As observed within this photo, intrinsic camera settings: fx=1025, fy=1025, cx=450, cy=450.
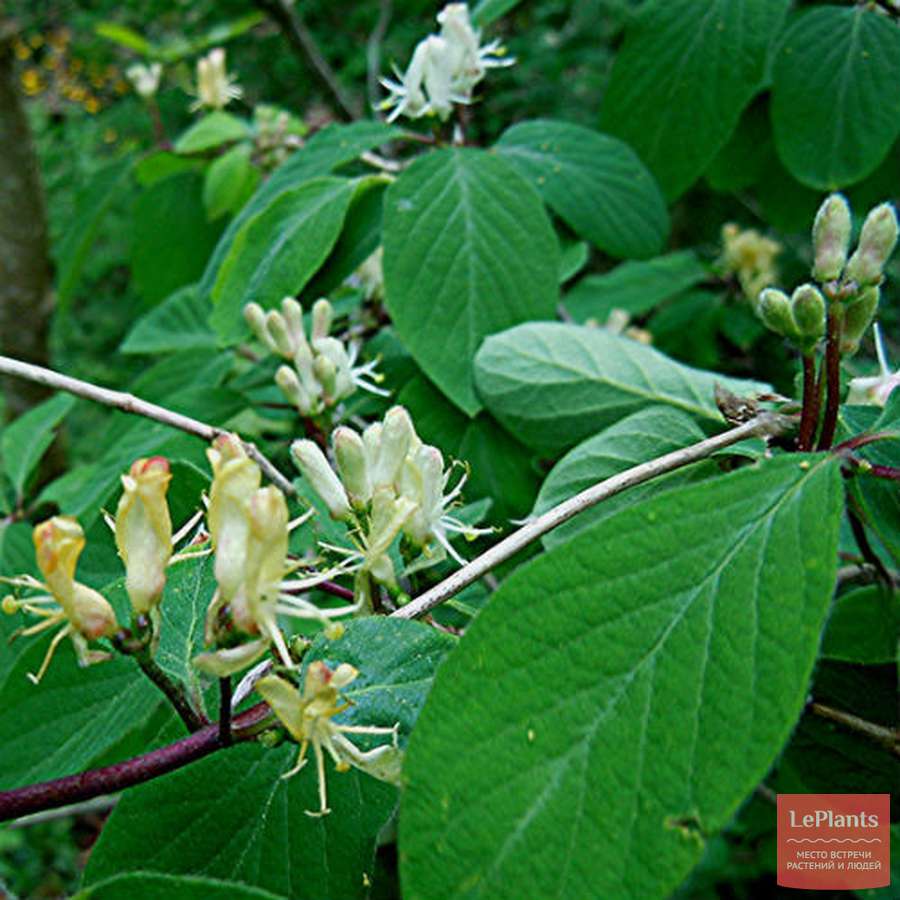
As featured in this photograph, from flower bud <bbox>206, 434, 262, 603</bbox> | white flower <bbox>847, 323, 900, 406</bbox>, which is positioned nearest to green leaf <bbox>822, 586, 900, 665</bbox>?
white flower <bbox>847, 323, 900, 406</bbox>

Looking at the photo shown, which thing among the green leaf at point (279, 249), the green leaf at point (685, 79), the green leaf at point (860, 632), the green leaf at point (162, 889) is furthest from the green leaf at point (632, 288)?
the green leaf at point (162, 889)

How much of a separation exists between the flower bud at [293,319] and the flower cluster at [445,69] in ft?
0.78

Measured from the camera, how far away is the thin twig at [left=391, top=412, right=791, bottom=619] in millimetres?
521

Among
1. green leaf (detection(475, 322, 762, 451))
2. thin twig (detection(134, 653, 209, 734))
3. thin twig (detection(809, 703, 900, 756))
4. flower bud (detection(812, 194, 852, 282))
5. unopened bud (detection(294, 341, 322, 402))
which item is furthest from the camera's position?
unopened bud (detection(294, 341, 322, 402))

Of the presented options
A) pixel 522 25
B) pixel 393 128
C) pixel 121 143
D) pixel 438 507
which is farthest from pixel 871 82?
pixel 121 143

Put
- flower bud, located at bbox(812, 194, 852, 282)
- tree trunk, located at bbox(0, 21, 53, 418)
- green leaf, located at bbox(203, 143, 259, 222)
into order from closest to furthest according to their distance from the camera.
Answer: flower bud, located at bbox(812, 194, 852, 282)
green leaf, located at bbox(203, 143, 259, 222)
tree trunk, located at bbox(0, 21, 53, 418)

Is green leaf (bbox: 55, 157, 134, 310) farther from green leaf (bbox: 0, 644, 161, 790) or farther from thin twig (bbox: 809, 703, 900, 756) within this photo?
thin twig (bbox: 809, 703, 900, 756)

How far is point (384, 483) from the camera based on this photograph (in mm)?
583

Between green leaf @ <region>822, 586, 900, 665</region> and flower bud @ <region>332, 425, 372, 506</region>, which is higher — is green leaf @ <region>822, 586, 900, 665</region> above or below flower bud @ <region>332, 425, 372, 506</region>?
below

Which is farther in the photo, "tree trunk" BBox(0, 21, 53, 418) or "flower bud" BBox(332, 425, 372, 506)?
"tree trunk" BBox(0, 21, 53, 418)

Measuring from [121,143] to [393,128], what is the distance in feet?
10.0

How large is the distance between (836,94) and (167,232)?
994 mm

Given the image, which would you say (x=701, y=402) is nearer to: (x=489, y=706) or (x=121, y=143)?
(x=489, y=706)

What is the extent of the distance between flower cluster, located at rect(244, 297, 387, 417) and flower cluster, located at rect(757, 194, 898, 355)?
0.39 m
